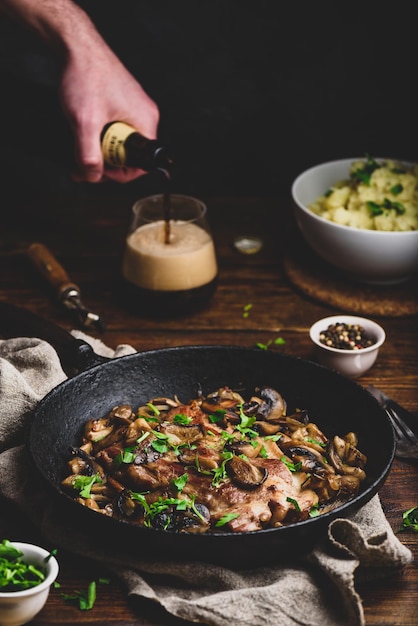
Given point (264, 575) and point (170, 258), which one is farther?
point (170, 258)

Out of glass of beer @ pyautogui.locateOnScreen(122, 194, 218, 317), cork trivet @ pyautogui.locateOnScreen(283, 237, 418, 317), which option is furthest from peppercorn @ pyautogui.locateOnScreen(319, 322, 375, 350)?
glass of beer @ pyautogui.locateOnScreen(122, 194, 218, 317)

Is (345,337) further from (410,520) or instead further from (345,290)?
(410,520)

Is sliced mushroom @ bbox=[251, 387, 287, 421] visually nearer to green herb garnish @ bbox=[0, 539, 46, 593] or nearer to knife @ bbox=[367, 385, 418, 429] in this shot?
knife @ bbox=[367, 385, 418, 429]

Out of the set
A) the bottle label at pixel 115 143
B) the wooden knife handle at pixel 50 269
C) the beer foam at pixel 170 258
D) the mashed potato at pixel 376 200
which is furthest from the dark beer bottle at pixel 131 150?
the mashed potato at pixel 376 200

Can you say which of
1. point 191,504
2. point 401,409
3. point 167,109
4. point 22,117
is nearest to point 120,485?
point 191,504

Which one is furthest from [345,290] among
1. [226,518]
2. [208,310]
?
[226,518]
